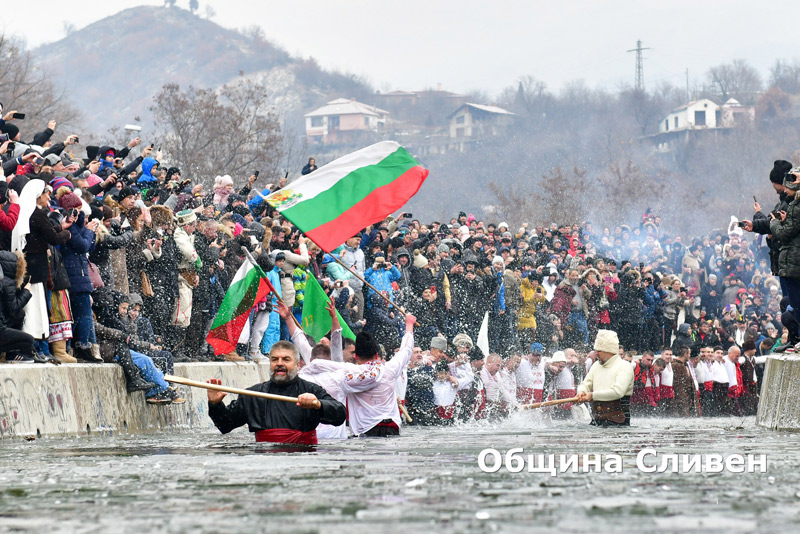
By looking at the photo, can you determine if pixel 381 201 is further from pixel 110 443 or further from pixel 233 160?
pixel 233 160

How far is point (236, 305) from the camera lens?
16438 mm

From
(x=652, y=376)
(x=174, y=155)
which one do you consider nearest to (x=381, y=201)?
(x=652, y=376)

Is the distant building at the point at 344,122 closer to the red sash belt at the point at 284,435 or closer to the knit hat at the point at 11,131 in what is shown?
the knit hat at the point at 11,131

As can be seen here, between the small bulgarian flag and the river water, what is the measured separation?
4.65 metres

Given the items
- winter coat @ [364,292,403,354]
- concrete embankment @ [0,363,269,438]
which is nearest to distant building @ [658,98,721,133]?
winter coat @ [364,292,403,354]

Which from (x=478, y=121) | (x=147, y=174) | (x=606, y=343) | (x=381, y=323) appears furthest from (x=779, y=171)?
(x=478, y=121)

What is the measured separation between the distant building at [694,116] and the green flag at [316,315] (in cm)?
14434

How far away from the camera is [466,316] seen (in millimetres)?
26750

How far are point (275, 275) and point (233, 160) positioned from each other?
137 ft

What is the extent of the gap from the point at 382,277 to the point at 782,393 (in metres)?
9.19

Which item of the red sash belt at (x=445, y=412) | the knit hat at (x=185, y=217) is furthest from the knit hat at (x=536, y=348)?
the knit hat at (x=185, y=217)

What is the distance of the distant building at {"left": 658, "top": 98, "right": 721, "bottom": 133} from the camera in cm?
15988

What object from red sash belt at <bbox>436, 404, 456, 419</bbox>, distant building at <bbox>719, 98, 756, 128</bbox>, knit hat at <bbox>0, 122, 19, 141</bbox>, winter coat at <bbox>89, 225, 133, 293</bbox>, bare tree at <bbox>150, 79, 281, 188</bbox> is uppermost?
distant building at <bbox>719, 98, 756, 128</bbox>

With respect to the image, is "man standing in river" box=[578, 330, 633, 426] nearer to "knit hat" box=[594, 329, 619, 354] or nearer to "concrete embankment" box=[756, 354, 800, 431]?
"knit hat" box=[594, 329, 619, 354]
